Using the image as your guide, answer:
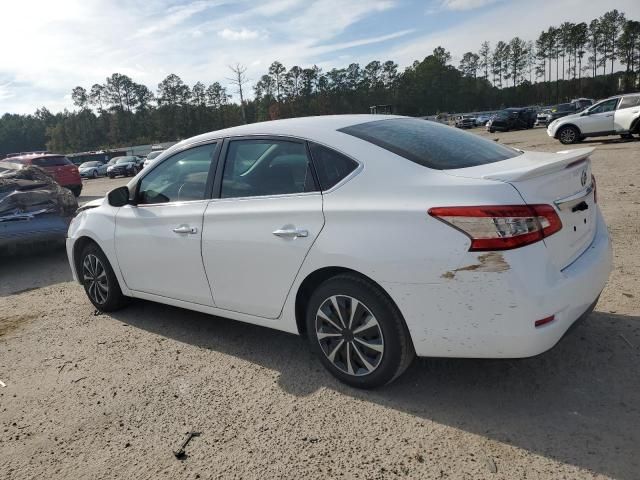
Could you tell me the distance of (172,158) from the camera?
405cm

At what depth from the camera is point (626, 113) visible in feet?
54.4

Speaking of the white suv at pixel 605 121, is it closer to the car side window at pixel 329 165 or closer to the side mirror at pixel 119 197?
the car side window at pixel 329 165

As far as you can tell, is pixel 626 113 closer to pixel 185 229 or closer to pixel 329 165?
pixel 329 165

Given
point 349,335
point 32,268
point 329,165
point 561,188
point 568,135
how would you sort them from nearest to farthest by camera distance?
1. point 561,188
2. point 349,335
3. point 329,165
4. point 32,268
5. point 568,135

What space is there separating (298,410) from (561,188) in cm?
193

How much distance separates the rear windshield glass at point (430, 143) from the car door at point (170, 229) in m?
1.24

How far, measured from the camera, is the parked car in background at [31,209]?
6809 millimetres

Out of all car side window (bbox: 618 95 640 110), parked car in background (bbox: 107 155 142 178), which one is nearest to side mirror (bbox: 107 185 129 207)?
car side window (bbox: 618 95 640 110)

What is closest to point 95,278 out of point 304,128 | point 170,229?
point 170,229

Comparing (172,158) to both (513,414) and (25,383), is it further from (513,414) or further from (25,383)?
(513,414)

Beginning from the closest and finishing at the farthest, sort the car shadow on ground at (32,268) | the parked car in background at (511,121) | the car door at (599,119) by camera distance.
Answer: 1. the car shadow on ground at (32,268)
2. the car door at (599,119)
3. the parked car in background at (511,121)

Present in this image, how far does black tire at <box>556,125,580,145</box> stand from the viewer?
18.0 metres

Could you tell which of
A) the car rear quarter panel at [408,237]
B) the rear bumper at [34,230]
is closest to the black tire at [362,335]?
the car rear quarter panel at [408,237]

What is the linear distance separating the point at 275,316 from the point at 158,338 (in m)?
1.39
